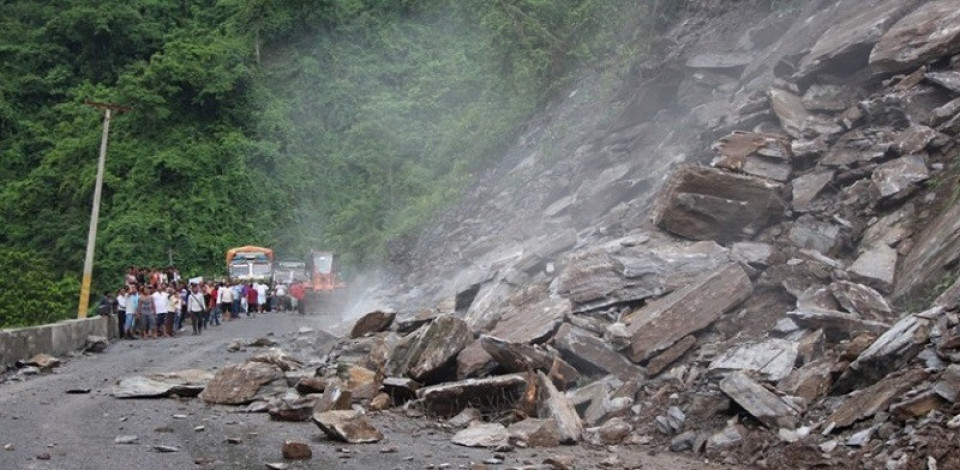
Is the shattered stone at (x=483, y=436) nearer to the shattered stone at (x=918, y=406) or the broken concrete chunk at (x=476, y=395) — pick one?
the broken concrete chunk at (x=476, y=395)

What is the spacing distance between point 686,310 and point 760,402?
288cm

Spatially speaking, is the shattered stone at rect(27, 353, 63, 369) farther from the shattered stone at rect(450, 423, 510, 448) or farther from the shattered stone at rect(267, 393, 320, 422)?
the shattered stone at rect(450, 423, 510, 448)

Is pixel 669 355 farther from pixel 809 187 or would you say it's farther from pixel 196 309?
pixel 196 309

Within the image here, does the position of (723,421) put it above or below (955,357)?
below

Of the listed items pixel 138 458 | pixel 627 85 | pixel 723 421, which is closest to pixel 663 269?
pixel 723 421

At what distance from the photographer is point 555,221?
21.6 metres

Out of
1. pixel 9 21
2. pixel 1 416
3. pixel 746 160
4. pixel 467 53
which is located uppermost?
pixel 9 21

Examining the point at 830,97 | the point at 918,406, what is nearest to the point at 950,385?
the point at 918,406

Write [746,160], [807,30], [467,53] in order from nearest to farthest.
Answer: [746,160] → [807,30] → [467,53]

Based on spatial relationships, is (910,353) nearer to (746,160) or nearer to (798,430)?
(798,430)

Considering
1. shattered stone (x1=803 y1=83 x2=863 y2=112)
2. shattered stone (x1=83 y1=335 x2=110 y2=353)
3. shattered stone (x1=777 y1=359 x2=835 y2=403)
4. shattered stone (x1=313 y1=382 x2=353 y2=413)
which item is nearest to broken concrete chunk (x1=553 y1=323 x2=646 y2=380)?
shattered stone (x1=777 y1=359 x2=835 y2=403)

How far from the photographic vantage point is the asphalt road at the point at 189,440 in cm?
848

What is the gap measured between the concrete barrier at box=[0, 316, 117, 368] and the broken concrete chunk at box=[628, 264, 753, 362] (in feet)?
33.3

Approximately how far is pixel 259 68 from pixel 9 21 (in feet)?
53.1
